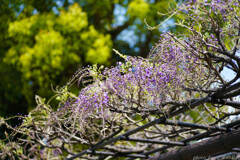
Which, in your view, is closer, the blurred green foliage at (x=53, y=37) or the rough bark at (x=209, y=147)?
the rough bark at (x=209, y=147)

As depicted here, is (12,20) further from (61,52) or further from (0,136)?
(0,136)

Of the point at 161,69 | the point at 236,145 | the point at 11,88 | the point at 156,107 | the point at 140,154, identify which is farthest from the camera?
the point at 11,88

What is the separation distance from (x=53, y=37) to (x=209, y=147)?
14.5 ft

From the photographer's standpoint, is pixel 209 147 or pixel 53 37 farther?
pixel 53 37

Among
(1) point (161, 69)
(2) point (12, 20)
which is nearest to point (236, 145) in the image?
(1) point (161, 69)

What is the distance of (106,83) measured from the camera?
7.58ft

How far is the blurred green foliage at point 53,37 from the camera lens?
21.8 ft

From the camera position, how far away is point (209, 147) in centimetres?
300

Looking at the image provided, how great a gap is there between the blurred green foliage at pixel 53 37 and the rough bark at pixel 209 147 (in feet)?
10.0

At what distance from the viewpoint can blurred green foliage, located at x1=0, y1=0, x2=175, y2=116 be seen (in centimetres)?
664

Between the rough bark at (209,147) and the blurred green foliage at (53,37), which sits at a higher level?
the blurred green foliage at (53,37)

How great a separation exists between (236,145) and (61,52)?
449 centimetres

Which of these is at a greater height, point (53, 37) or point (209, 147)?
point (53, 37)

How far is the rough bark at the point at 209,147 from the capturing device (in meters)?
2.83
